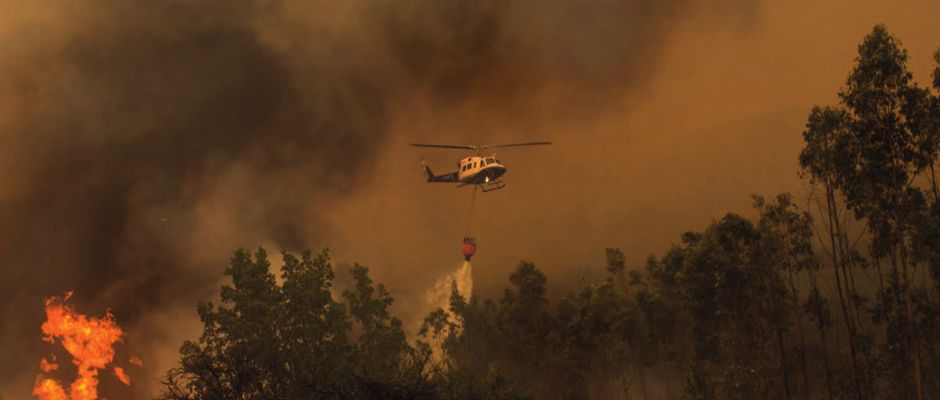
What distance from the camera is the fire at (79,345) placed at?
8347cm

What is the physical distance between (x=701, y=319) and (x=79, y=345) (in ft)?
205

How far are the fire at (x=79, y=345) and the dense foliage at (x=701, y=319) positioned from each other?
24.5 metres

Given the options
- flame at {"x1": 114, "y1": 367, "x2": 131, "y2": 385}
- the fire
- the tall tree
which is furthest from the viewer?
flame at {"x1": 114, "y1": 367, "x2": 131, "y2": 385}

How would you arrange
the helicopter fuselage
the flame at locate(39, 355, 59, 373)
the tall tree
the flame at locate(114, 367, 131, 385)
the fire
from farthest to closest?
1. the flame at locate(39, 355, 59, 373)
2. the flame at locate(114, 367, 131, 385)
3. the fire
4. the helicopter fuselage
5. the tall tree

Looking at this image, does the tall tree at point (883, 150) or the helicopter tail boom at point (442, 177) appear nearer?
the tall tree at point (883, 150)

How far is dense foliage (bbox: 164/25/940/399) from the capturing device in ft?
134

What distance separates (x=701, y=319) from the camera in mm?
67188

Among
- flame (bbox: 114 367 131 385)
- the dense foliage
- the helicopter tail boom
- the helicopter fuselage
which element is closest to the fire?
flame (bbox: 114 367 131 385)

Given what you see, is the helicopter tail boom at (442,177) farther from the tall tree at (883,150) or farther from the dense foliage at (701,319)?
the tall tree at (883,150)

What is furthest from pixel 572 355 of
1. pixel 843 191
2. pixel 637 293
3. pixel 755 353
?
pixel 843 191

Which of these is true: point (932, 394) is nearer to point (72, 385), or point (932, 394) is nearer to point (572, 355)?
point (572, 355)


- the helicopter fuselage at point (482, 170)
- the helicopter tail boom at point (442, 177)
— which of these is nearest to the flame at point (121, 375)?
the helicopter tail boom at point (442, 177)

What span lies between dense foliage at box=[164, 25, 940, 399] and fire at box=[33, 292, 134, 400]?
80.4ft

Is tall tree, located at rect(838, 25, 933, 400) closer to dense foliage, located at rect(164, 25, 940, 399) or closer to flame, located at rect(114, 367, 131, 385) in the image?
dense foliage, located at rect(164, 25, 940, 399)
